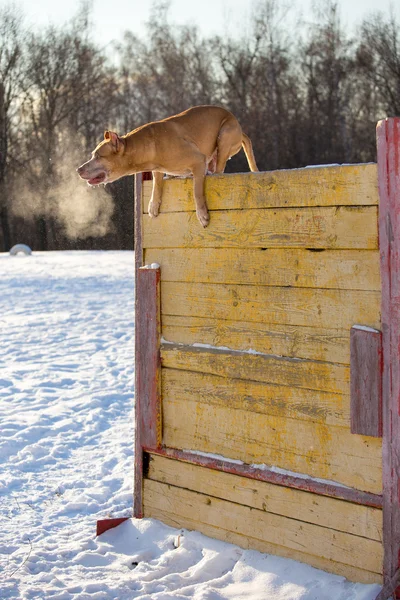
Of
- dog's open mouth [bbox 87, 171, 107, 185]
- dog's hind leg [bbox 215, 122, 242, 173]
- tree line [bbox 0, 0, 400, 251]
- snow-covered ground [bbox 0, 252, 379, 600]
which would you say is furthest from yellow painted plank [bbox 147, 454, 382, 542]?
tree line [bbox 0, 0, 400, 251]

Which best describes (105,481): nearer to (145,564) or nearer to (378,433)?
(145,564)

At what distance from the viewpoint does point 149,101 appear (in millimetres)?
28219

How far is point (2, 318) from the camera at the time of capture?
1071 centimetres

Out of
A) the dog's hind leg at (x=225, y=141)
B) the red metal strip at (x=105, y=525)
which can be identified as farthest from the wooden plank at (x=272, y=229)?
the red metal strip at (x=105, y=525)

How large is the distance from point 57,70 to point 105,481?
28.1 m

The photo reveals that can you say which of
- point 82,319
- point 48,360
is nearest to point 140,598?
point 48,360

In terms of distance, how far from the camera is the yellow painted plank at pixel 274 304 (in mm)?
3104

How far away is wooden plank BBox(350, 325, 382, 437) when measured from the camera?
3008mm

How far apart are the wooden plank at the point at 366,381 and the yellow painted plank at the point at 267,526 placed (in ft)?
1.76

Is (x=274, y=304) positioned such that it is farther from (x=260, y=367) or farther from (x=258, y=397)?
(x=258, y=397)

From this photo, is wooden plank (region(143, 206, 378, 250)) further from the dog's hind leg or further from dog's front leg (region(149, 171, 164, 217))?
the dog's hind leg

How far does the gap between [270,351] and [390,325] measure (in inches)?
26.0

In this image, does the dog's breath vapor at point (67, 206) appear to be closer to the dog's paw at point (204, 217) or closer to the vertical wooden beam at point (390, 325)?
the dog's paw at point (204, 217)

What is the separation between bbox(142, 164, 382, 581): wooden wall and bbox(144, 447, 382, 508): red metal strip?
0.13ft
